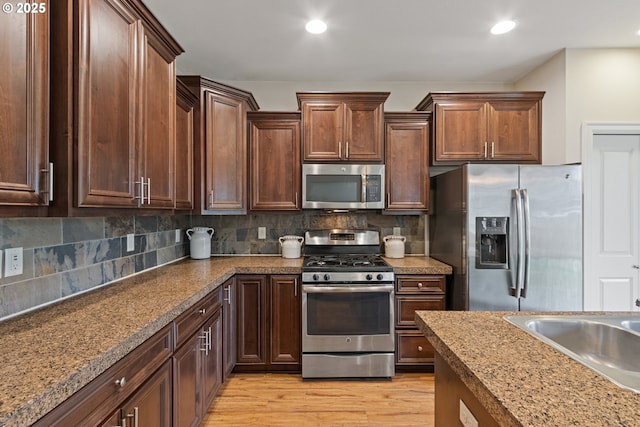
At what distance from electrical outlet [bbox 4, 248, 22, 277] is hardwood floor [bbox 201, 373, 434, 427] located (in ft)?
4.85

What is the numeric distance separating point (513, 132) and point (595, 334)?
7.59 ft

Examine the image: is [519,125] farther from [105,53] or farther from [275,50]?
[105,53]

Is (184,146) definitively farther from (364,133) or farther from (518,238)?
(518,238)

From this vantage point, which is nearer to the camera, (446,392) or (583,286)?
(446,392)

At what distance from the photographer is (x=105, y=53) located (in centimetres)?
141

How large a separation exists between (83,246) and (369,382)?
227 cm

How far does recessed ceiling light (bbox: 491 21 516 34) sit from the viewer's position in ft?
8.07

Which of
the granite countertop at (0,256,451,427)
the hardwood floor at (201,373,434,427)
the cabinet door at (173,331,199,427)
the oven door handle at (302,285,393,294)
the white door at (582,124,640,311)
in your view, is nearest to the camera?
the granite countertop at (0,256,451,427)

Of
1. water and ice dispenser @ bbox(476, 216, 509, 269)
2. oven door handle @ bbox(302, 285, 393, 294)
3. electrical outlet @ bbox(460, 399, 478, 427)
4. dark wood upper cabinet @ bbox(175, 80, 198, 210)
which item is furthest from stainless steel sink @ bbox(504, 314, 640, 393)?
dark wood upper cabinet @ bbox(175, 80, 198, 210)

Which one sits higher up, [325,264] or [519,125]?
[519,125]

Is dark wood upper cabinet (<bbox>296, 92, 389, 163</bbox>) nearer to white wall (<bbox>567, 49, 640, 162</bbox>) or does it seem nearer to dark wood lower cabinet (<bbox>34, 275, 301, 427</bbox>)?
dark wood lower cabinet (<bbox>34, 275, 301, 427</bbox>)

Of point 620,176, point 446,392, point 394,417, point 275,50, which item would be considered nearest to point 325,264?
point 394,417

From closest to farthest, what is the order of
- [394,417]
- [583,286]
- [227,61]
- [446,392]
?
[446,392] → [394,417] → [583,286] → [227,61]

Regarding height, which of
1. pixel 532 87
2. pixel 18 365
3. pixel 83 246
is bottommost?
pixel 18 365
